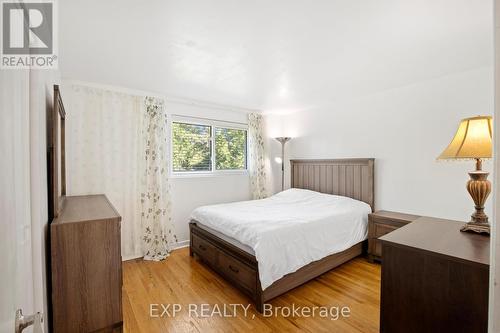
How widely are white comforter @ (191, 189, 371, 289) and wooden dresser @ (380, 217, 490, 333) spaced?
977 millimetres

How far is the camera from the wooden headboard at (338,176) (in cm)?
344

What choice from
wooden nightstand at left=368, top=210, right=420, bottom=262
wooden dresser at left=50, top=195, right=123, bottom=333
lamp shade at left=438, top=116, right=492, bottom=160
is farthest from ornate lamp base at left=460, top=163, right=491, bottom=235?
wooden dresser at left=50, top=195, right=123, bottom=333

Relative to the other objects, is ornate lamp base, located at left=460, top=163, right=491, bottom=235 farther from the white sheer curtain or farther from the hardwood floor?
the white sheer curtain

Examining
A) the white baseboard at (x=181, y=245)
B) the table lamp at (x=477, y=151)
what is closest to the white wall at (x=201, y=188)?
the white baseboard at (x=181, y=245)

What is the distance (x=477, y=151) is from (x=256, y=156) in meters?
3.54

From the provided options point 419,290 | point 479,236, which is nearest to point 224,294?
point 419,290

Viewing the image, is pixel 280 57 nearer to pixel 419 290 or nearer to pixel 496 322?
pixel 419 290

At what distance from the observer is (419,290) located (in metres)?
1.20

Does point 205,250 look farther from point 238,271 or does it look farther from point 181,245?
point 181,245

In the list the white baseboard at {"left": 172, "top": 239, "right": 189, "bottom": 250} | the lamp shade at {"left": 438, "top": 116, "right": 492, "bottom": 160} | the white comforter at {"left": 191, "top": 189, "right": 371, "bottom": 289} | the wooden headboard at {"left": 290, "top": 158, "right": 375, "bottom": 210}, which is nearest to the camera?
the lamp shade at {"left": 438, "top": 116, "right": 492, "bottom": 160}

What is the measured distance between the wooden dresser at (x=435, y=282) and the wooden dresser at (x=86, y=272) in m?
1.82

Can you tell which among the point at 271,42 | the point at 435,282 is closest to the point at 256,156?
the point at 271,42

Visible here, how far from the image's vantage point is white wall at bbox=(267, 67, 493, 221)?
8.70 ft

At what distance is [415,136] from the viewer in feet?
9.95
